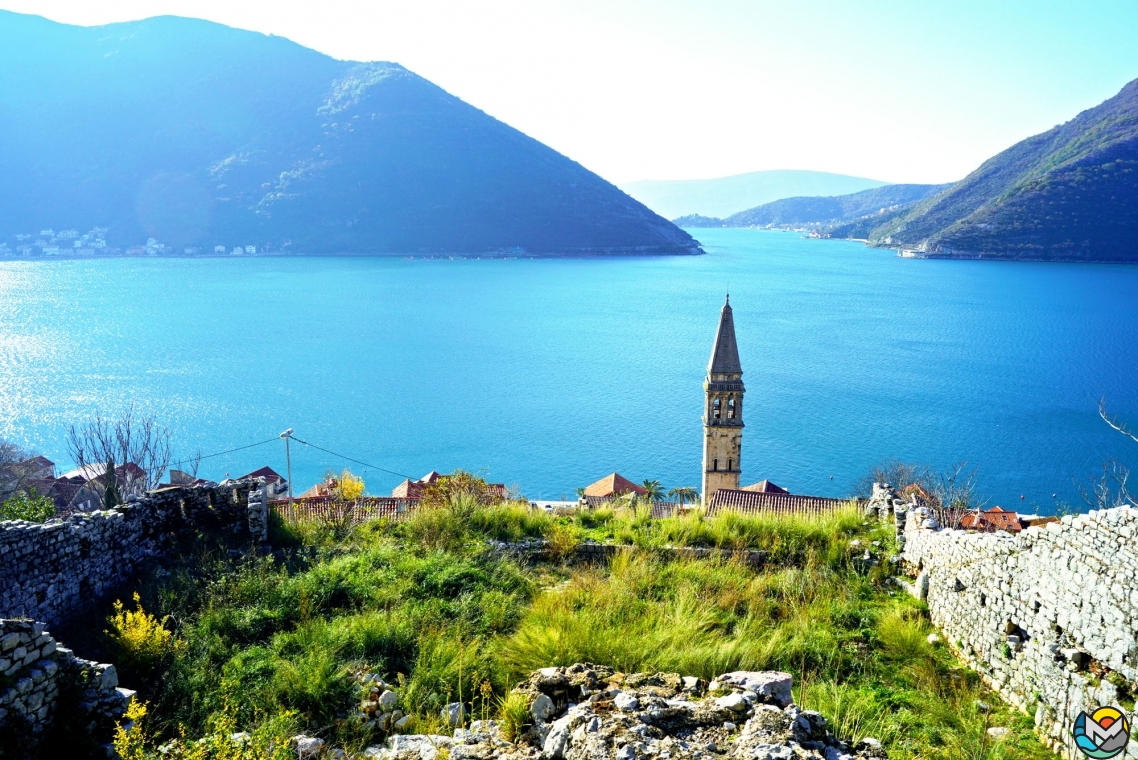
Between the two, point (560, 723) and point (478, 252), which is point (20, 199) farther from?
point (560, 723)

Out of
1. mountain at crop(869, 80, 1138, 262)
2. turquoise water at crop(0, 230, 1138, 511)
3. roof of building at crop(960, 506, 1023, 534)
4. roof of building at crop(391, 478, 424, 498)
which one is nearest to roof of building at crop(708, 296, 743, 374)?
roof of building at crop(960, 506, 1023, 534)

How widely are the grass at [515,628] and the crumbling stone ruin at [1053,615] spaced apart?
1.02ft

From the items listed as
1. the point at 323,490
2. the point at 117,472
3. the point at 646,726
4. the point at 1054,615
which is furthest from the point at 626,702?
the point at 117,472

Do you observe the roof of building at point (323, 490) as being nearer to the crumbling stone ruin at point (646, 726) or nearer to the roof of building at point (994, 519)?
the crumbling stone ruin at point (646, 726)

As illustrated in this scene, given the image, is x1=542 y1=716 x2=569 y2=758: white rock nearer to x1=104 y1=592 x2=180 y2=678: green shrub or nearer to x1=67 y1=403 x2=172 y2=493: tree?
x1=104 y1=592 x2=180 y2=678: green shrub

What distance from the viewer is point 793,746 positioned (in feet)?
13.2

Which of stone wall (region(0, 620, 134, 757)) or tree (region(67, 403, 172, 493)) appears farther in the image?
tree (region(67, 403, 172, 493))

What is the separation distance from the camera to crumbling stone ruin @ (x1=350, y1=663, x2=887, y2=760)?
13.5 feet

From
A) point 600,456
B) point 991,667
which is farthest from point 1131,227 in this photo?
point 991,667

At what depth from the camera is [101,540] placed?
26.3ft

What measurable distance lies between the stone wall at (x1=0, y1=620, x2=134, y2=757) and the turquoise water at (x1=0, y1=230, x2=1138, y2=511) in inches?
1620

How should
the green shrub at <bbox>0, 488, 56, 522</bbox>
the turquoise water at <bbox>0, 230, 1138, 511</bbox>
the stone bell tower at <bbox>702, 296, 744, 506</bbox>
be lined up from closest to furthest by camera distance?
1. the green shrub at <bbox>0, 488, 56, 522</bbox>
2. the stone bell tower at <bbox>702, 296, 744, 506</bbox>
3. the turquoise water at <bbox>0, 230, 1138, 511</bbox>

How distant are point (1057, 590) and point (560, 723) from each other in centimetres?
431

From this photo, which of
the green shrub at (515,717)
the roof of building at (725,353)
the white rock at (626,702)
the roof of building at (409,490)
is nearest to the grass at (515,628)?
the green shrub at (515,717)
